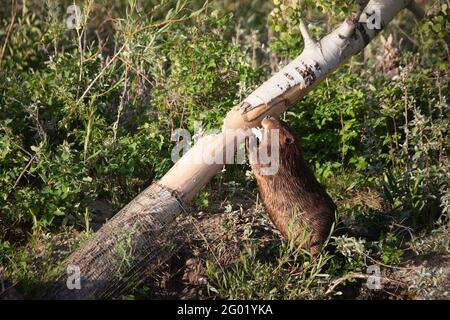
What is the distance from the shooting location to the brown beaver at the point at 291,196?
4.55 m

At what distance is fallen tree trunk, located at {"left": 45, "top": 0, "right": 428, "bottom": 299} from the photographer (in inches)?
171

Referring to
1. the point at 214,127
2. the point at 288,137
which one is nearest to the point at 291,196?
the point at 288,137

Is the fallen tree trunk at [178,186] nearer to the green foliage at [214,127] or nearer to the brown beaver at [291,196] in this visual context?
the green foliage at [214,127]

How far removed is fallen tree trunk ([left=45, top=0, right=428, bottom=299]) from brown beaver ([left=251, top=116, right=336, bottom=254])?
31 centimetres

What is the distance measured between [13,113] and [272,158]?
1.91 metres

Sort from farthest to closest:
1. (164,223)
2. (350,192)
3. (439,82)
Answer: (439,82)
(350,192)
(164,223)

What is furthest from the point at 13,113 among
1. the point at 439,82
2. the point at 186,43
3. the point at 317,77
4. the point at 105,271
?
the point at 439,82

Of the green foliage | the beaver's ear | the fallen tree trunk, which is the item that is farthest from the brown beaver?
the fallen tree trunk

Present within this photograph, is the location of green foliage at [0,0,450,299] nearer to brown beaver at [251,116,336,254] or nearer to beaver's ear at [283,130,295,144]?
brown beaver at [251,116,336,254]

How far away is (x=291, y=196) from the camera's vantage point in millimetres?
4570

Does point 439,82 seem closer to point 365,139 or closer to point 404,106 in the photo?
point 404,106

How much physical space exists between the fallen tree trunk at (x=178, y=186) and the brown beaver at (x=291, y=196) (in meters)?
0.31

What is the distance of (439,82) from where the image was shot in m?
5.84

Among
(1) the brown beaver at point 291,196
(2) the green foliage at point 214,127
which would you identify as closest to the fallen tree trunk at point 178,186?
(2) the green foliage at point 214,127
